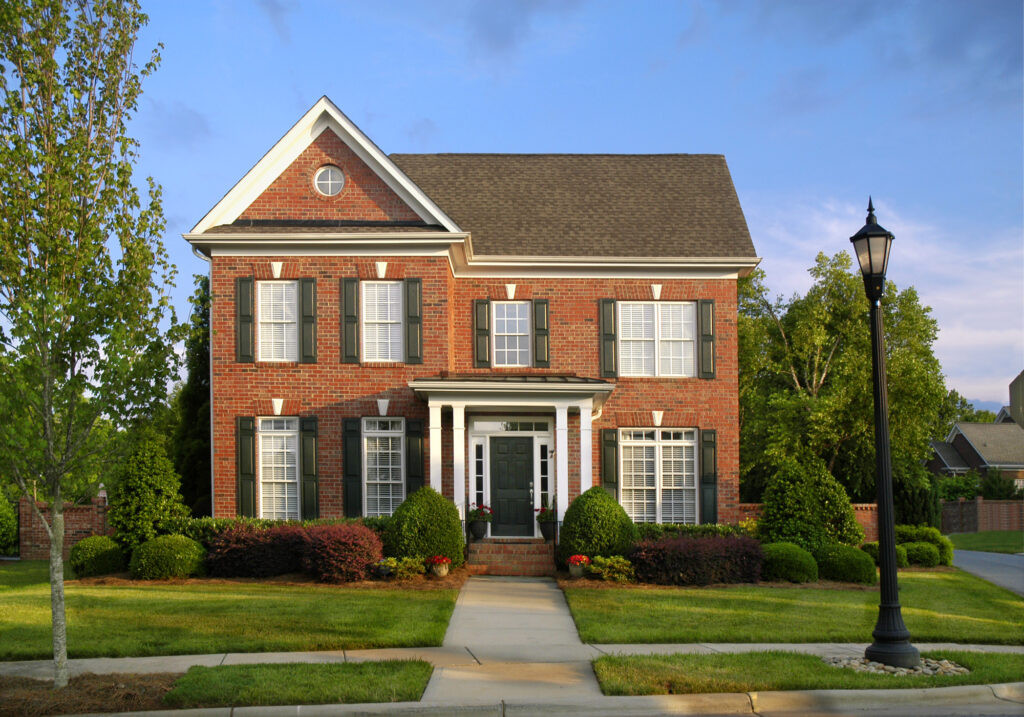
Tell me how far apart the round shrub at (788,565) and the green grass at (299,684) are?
9601mm

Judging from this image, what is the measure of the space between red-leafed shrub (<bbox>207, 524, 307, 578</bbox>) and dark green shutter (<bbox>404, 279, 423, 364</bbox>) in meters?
4.29

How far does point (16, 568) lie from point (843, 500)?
1777 centimetres

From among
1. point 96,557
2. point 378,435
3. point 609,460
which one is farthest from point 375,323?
point 96,557

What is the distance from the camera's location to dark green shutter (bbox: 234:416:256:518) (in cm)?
2005

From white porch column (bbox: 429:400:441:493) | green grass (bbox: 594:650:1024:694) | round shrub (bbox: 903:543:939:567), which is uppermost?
white porch column (bbox: 429:400:441:493)

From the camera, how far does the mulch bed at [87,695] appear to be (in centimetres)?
848

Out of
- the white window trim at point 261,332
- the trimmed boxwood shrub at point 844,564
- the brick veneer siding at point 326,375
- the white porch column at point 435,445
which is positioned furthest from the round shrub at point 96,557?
the trimmed boxwood shrub at point 844,564

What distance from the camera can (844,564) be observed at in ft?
59.7

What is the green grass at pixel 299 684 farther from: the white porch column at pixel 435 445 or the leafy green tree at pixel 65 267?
the white porch column at pixel 435 445

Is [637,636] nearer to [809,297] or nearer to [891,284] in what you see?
[809,297]

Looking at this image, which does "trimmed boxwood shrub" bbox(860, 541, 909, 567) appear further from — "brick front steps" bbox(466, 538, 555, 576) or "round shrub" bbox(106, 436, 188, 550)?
"round shrub" bbox(106, 436, 188, 550)

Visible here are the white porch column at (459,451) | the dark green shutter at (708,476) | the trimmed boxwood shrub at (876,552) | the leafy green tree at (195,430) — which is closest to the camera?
the white porch column at (459,451)

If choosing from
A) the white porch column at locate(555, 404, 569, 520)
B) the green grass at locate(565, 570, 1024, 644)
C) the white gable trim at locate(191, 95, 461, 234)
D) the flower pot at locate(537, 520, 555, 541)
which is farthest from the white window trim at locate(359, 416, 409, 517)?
the green grass at locate(565, 570, 1024, 644)

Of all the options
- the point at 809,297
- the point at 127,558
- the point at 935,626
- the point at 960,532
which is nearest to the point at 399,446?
the point at 127,558
